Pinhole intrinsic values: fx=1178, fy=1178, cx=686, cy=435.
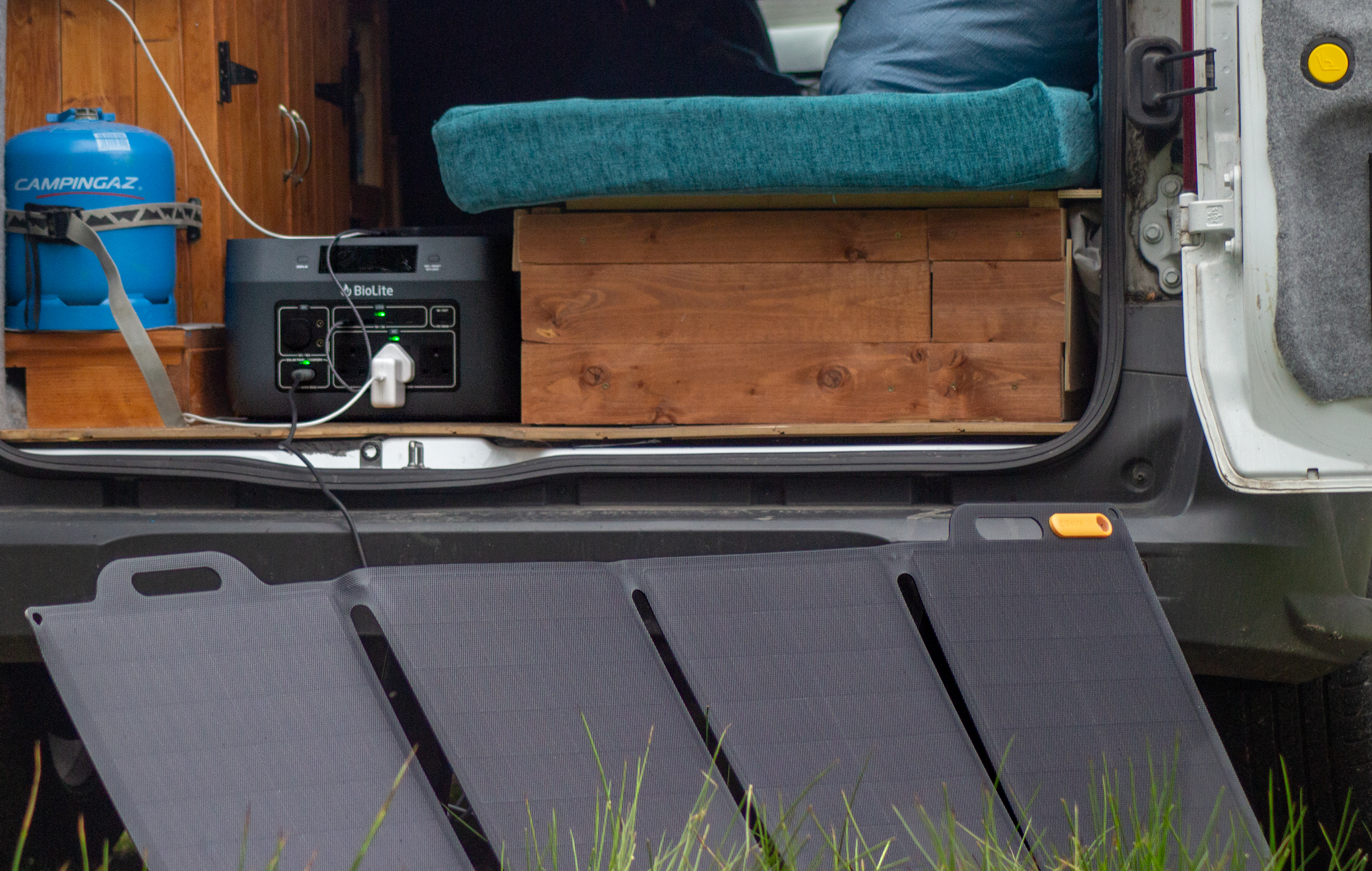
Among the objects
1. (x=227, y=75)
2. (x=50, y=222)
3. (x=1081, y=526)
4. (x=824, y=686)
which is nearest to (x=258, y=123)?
(x=227, y=75)

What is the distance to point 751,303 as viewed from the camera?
Answer: 1739 mm

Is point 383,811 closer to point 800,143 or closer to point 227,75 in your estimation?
point 800,143

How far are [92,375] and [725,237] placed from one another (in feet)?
3.60

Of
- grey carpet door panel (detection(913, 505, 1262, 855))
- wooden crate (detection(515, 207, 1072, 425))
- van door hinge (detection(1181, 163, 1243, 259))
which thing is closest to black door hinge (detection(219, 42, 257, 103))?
wooden crate (detection(515, 207, 1072, 425))

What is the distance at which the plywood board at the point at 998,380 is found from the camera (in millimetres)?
1721

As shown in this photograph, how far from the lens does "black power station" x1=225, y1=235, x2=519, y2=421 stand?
6.39ft

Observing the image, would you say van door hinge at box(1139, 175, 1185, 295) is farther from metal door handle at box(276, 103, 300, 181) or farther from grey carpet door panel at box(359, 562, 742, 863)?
metal door handle at box(276, 103, 300, 181)

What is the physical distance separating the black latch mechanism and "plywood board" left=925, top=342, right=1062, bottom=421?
0.37 m

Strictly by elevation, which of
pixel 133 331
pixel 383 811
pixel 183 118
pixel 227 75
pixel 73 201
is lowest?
pixel 383 811

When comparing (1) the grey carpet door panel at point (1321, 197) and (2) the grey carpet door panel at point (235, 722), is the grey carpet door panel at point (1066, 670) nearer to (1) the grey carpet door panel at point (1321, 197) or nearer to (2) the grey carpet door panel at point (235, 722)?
(1) the grey carpet door panel at point (1321, 197)

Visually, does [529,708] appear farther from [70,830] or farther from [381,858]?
[70,830]

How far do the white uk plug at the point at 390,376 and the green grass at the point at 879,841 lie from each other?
0.74 meters

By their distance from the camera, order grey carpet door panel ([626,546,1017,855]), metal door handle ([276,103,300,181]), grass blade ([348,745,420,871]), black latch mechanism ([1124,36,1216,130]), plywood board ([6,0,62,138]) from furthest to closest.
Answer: metal door handle ([276,103,300,181]) → plywood board ([6,0,62,138]) → black latch mechanism ([1124,36,1216,130]) → grey carpet door panel ([626,546,1017,855]) → grass blade ([348,745,420,871])

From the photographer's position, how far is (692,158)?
1.65m
